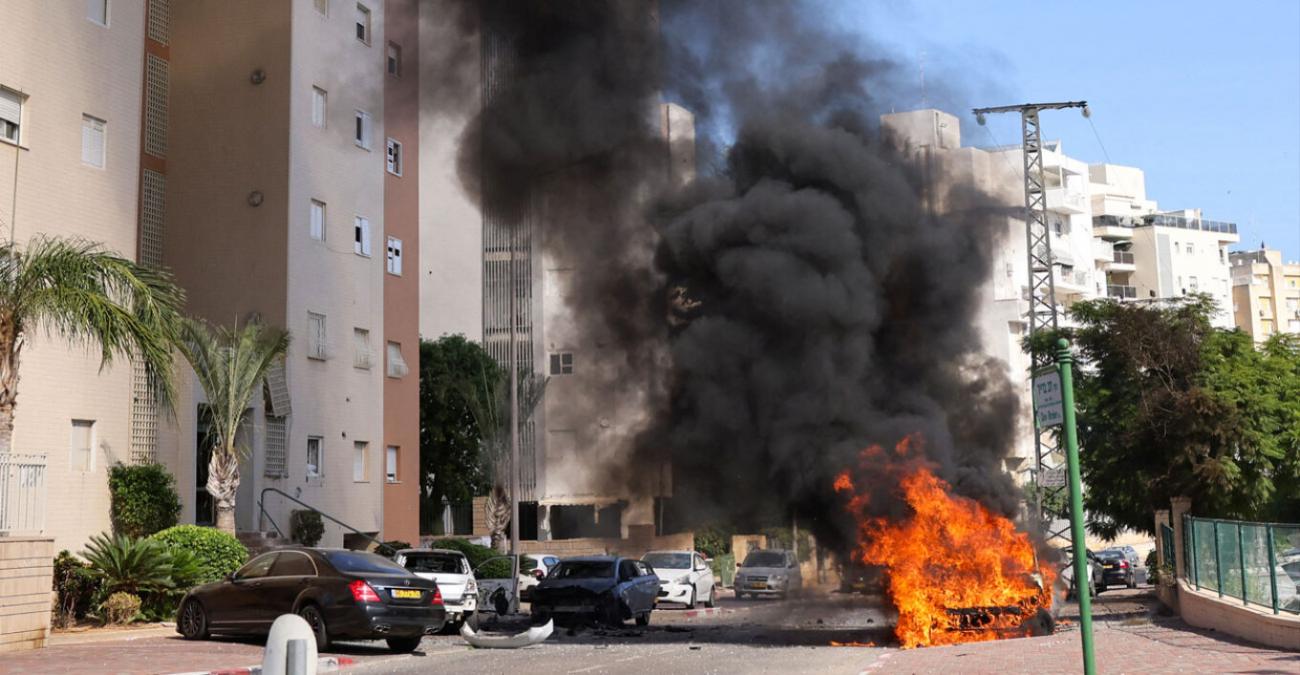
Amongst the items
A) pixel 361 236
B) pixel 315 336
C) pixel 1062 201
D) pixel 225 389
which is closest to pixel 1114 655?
pixel 225 389

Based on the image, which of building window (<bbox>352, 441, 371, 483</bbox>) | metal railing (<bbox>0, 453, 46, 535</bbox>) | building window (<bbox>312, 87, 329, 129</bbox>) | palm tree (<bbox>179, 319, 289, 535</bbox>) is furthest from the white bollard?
building window (<bbox>352, 441, 371, 483</bbox>)

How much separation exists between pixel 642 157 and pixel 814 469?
20.3ft

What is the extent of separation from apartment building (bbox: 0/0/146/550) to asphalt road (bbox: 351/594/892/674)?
27.8 feet

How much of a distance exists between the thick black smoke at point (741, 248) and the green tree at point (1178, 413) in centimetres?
579

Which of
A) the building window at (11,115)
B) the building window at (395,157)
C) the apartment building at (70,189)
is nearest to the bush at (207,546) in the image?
the apartment building at (70,189)

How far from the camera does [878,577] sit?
19984 mm

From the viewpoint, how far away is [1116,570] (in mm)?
40562

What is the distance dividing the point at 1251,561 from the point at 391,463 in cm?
2505

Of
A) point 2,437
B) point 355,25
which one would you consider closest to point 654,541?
point 355,25

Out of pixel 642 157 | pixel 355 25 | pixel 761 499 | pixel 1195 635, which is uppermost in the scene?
pixel 355 25

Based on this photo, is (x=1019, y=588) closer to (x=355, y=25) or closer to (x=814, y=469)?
(x=814, y=469)

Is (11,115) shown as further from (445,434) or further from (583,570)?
(445,434)

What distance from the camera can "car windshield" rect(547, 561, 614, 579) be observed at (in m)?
23.8

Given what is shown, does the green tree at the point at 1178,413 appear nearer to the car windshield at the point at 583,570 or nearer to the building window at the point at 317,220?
the car windshield at the point at 583,570
